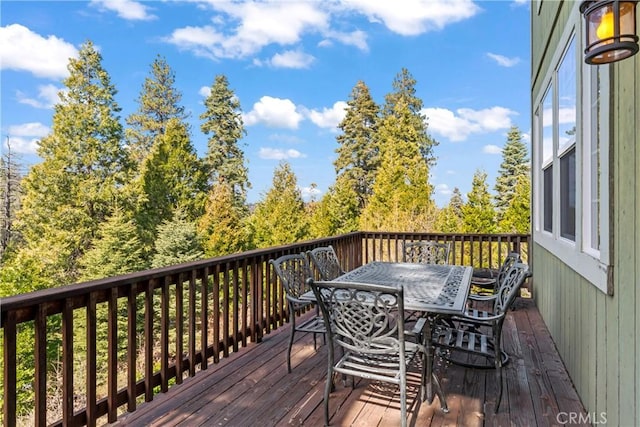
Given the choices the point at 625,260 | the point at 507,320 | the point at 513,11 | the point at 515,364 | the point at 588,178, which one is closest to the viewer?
the point at 625,260

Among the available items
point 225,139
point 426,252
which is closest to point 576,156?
point 426,252

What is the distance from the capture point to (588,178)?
242cm

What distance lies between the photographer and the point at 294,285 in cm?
329

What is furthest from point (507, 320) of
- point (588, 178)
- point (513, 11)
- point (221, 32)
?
point (221, 32)

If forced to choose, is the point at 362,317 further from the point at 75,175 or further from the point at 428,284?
the point at 75,175

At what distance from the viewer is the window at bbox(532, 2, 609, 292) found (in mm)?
1994

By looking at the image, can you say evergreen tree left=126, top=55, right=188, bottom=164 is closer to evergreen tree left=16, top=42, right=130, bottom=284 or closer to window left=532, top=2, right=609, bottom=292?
evergreen tree left=16, top=42, right=130, bottom=284

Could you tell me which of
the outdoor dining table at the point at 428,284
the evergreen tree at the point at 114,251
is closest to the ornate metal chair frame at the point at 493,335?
the outdoor dining table at the point at 428,284

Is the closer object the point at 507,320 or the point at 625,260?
the point at 625,260

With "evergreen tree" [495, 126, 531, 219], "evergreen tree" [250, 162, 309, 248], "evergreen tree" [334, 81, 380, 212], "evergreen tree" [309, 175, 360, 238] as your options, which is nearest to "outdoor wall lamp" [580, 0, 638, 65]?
"evergreen tree" [309, 175, 360, 238]

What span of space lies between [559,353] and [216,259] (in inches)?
121

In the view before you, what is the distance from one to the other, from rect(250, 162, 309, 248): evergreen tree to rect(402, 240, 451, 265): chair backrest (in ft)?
43.6

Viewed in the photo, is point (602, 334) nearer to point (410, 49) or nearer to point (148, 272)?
point (148, 272)

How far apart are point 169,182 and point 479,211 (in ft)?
48.7
